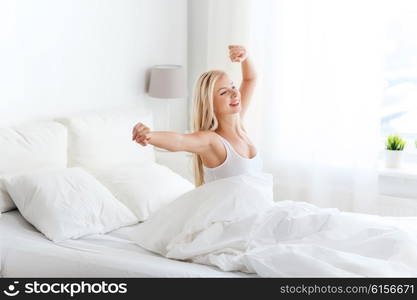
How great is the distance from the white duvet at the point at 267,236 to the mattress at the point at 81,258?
0.24 feet

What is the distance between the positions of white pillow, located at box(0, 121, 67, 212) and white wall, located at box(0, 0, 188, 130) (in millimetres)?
144

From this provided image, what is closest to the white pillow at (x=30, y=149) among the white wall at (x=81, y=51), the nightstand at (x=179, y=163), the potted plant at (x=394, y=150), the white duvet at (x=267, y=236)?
the white wall at (x=81, y=51)

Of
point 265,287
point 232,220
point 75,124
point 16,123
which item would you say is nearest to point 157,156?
point 75,124

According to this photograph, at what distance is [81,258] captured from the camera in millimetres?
2738

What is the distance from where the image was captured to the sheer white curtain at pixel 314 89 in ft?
13.8

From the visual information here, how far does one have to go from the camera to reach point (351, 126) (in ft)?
14.1

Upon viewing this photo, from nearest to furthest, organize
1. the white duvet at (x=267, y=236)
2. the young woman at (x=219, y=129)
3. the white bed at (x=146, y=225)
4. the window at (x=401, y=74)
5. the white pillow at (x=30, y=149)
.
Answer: the white duvet at (x=267, y=236) < the white bed at (x=146, y=225) < the young woman at (x=219, y=129) < the white pillow at (x=30, y=149) < the window at (x=401, y=74)

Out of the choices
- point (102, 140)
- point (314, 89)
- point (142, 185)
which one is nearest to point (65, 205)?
point (142, 185)

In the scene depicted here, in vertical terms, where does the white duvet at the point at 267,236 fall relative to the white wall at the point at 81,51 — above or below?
below

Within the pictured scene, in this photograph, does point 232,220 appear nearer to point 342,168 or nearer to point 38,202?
point 38,202

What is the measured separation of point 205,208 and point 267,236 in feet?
0.89

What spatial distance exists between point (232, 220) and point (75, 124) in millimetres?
1281

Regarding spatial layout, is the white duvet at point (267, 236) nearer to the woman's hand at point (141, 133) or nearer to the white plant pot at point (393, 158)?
the woman's hand at point (141, 133)

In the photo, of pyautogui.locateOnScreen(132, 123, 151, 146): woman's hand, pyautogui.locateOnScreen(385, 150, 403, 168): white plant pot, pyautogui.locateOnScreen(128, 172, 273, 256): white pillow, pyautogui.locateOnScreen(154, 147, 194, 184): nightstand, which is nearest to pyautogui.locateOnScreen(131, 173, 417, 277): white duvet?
pyautogui.locateOnScreen(128, 172, 273, 256): white pillow
